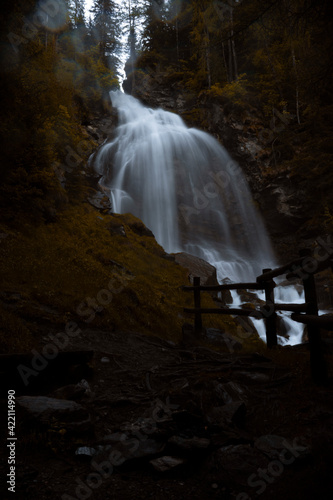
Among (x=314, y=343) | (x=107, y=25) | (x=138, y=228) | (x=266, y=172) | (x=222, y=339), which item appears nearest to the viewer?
(x=314, y=343)

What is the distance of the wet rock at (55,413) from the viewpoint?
2.72 metres

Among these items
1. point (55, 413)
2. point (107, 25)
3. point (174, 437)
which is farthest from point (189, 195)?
point (107, 25)

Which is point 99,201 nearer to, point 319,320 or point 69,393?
point 69,393

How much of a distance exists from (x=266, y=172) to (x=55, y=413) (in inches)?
1037

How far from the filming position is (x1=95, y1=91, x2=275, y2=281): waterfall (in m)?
22.8

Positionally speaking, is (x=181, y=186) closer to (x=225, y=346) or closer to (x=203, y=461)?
(x=225, y=346)

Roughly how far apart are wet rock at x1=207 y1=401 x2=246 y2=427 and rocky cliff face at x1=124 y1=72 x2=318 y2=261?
2357 centimetres

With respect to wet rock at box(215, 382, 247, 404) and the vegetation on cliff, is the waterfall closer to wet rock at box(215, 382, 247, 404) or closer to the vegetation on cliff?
the vegetation on cliff

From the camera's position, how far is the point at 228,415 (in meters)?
2.99

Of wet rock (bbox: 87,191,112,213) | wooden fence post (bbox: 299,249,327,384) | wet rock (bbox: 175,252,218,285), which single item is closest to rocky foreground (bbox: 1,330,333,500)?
wooden fence post (bbox: 299,249,327,384)

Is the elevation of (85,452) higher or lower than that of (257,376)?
lower

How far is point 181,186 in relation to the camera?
2661 cm

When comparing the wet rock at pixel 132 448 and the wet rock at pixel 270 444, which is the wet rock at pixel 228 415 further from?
the wet rock at pixel 132 448

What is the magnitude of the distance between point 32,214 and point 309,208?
21.5m
